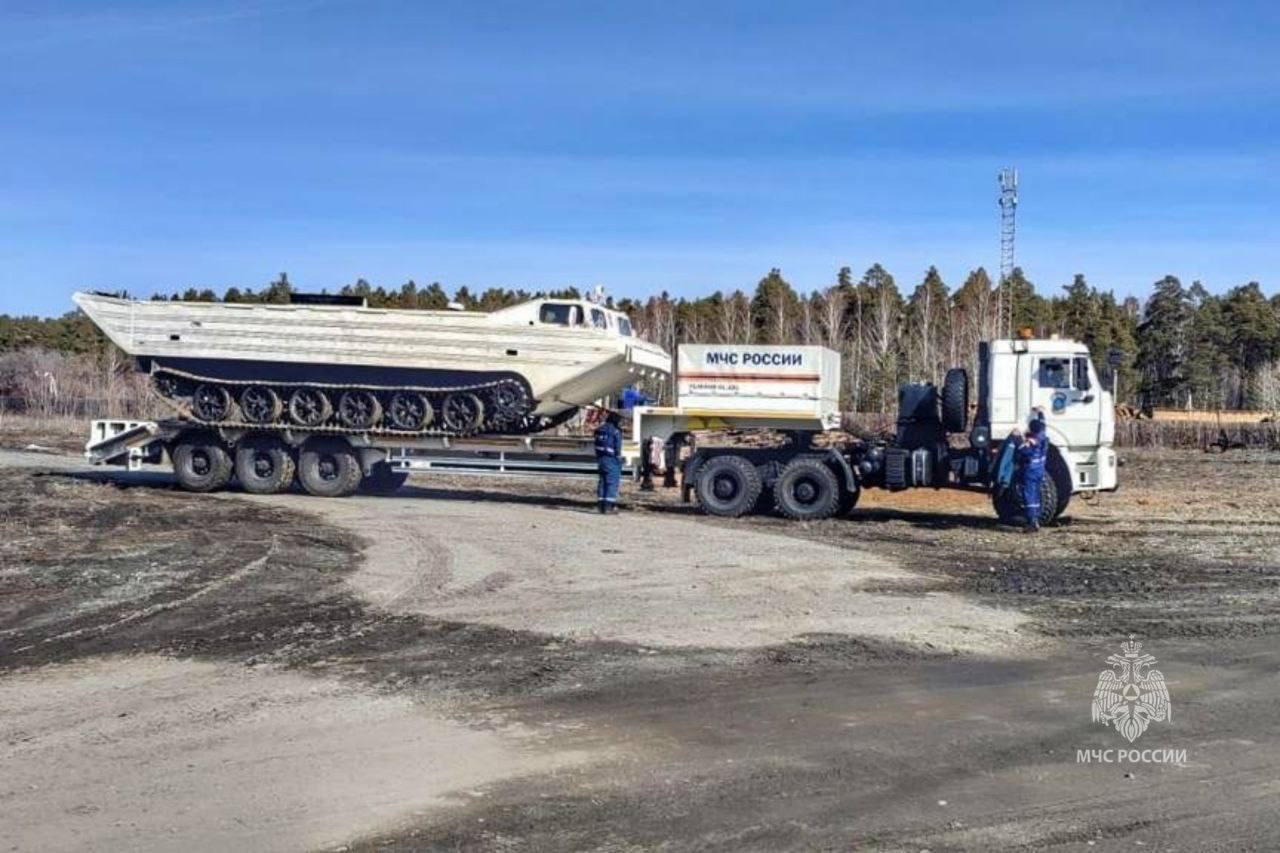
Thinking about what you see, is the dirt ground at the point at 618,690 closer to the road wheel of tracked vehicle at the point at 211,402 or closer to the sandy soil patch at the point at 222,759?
the sandy soil patch at the point at 222,759

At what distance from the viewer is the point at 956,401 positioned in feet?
65.0

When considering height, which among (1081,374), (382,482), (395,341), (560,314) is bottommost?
(382,482)

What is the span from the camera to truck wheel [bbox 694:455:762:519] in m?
20.5

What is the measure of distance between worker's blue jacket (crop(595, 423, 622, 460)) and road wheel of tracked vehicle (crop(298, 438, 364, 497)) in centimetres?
507

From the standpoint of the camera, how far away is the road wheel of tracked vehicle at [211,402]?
76.1 feet

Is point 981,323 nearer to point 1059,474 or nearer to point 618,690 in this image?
point 1059,474

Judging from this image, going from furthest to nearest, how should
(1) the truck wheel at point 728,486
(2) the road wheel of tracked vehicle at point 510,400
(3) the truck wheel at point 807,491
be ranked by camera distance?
(2) the road wheel of tracked vehicle at point 510,400 < (1) the truck wheel at point 728,486 < (3) the truck wheel at point 807,491

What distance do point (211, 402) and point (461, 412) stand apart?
462 centimetres

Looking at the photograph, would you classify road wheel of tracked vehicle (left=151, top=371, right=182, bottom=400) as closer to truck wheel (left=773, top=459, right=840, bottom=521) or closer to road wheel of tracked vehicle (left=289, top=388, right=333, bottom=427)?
road wheel of tracked vehicle (left=289, top=388, right=333, bottom=427)

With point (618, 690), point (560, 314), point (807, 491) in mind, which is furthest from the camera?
point (560, 314)

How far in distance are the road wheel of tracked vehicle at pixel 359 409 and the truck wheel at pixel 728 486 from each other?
19.7 feet

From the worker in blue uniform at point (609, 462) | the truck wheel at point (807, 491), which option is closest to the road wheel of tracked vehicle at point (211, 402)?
the worker in blue uniform at point (609, 462)

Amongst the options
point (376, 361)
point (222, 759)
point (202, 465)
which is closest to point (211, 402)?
point (202, 465)

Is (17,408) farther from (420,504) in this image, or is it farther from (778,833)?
(778,833)
